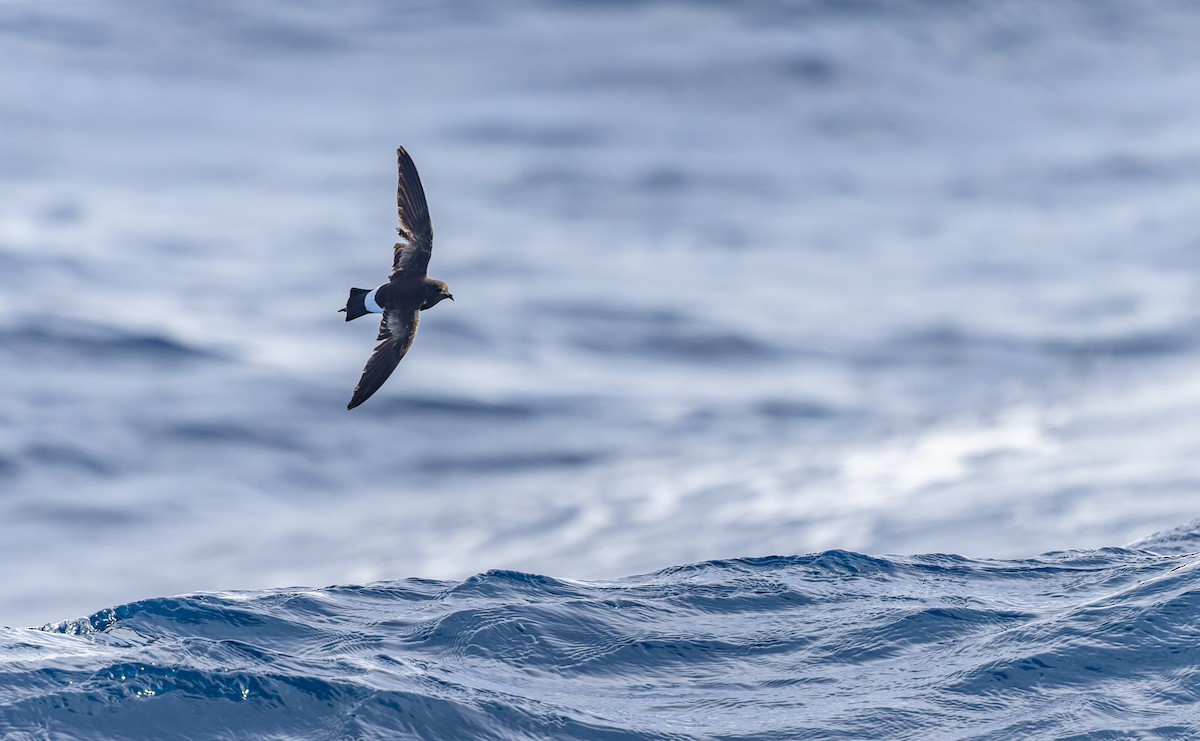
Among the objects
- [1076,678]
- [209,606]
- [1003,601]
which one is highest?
[1003,601]

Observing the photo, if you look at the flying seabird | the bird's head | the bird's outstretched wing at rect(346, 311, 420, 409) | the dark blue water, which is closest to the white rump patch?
the flying seabird

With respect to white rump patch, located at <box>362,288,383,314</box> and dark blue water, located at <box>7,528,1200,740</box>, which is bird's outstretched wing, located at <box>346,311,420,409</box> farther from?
dark blue water, located at <box>7,528,1200,740</box>

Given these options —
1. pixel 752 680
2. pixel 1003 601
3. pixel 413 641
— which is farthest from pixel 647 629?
pixel 1003 601

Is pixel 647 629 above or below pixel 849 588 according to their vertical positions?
below

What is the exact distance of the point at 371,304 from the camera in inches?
517

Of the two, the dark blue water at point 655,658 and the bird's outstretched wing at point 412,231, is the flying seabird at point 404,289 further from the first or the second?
the dark blue water at point 655,658

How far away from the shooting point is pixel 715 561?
52.4 ft

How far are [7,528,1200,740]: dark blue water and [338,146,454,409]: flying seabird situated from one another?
2735 millimetres

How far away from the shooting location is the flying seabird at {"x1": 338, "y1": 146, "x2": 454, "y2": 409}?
13266 mm

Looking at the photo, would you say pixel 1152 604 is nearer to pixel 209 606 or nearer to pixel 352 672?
pixel 352 672

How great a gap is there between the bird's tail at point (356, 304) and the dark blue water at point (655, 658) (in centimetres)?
312

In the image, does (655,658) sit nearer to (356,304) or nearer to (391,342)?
(391,342)

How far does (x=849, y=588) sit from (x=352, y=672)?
5.71 metres

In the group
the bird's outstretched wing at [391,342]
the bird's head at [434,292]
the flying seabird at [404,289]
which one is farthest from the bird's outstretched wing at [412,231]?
the bird's outstretched wing at [391,342]
